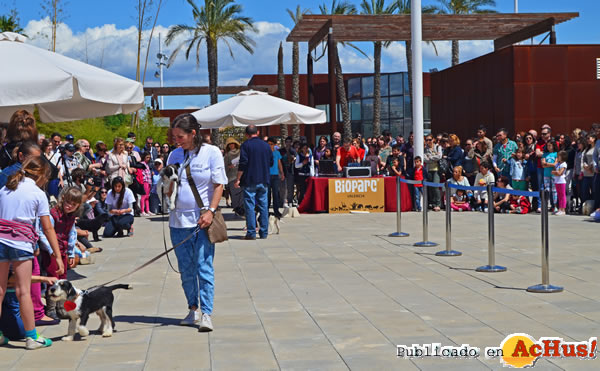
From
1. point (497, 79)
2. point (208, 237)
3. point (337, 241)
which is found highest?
point (497, 79)

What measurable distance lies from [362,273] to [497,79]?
46.7ft

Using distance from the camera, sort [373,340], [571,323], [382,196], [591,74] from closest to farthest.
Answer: [373,340], [571,323], [382,196], [591,74]

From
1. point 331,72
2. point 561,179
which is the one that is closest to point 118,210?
point 561,179

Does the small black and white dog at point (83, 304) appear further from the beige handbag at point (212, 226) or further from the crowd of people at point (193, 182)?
the beige handbag at point (212, 226)

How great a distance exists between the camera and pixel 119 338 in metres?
6.66

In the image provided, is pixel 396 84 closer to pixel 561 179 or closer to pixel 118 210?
pixel 561 179

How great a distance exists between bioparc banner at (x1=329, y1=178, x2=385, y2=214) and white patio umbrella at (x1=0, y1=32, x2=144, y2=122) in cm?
902

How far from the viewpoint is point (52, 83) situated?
8.59 m

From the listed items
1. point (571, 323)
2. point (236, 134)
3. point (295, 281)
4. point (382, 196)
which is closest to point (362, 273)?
point (295, 281)

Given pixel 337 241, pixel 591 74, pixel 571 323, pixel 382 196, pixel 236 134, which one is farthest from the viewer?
pixel 236 134

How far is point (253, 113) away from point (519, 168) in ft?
19.9

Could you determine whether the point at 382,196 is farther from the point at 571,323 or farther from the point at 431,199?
the point at 571,323

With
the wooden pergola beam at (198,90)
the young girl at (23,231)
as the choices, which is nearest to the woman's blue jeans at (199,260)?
the young girl at (23,231)

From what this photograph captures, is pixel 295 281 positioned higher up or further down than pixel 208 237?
further down
